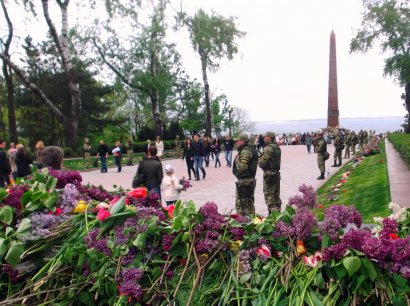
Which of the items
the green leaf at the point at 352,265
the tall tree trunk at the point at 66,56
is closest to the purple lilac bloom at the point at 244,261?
the green leaf at the point at 352,265

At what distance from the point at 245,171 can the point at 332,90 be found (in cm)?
4925

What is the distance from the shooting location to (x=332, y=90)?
54.3 meters

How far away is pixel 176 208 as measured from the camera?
→ 8.12 ft

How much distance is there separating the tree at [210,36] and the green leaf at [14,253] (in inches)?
1465

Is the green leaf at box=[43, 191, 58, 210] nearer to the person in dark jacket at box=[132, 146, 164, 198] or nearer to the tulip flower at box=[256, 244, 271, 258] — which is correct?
the tulip flower at box=[256, 244, 271, 258]

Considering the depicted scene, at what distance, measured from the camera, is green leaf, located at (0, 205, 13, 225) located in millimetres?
2617

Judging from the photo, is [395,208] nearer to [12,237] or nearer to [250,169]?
[12,237]

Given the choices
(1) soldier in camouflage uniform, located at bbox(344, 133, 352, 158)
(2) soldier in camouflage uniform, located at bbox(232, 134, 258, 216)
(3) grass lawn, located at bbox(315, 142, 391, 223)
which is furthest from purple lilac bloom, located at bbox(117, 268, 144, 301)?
(1) soldier in camouflage uniform, located at bbox(344, 133, 352, 158)

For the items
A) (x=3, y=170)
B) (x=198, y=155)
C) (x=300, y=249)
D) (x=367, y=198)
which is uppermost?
(x=300, y=249)

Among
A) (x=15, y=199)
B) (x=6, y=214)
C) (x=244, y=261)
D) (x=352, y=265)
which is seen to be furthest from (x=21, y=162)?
(x=352, y=265)

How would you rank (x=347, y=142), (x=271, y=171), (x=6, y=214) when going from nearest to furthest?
1. (x=6, y=214)
2. (x=271, y=171)
3. (x=347, y=142)

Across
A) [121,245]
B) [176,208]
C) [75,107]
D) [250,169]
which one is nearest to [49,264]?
[121,245]

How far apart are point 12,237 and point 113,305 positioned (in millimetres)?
748

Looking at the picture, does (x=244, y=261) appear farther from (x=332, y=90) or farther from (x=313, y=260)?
(x=332, y=90)
